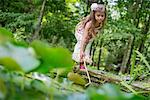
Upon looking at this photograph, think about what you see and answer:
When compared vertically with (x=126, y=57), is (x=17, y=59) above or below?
above

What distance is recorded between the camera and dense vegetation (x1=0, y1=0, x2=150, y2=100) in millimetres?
320

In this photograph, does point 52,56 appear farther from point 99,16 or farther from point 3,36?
point 99,16

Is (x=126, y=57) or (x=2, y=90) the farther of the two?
(x=126, y=57)

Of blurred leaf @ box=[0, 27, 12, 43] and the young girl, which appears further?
the young girl

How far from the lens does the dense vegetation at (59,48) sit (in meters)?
0.32

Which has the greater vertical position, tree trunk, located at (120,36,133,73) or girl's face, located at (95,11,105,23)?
girl's face, located at (95,11,105,23)

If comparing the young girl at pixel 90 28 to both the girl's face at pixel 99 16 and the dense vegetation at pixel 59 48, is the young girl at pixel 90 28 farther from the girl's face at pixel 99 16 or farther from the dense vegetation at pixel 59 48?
the dense vegetation at pixel 59 48

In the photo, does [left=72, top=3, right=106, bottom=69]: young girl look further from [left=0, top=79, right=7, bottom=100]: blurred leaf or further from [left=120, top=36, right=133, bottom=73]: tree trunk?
[left=120, top=36, right=133, bottom=73]: tree trunk

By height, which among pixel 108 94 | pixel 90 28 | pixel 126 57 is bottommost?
pixel 126 57

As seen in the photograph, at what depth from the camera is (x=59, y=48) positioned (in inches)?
12.5

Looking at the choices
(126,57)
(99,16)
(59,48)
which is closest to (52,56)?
(59,48)

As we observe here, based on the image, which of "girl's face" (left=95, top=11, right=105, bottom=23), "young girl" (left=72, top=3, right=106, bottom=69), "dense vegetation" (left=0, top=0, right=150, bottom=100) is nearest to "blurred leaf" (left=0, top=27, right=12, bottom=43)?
"dense vegetation" (left=0, top=0, right=150, bottom=100)

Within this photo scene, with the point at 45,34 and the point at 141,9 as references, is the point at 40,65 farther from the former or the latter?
the point at 141,9

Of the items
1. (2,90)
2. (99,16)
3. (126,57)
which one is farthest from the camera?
(126,57)
